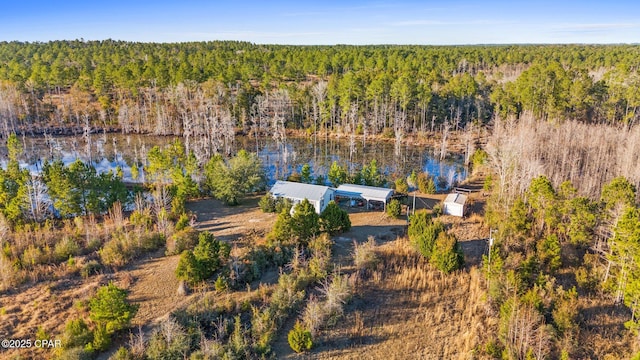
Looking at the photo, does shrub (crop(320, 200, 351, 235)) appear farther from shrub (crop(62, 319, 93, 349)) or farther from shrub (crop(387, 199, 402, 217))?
shrub (crop(62, 319, 93, 349))

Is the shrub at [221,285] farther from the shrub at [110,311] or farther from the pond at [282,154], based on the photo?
the pond at [282,154]

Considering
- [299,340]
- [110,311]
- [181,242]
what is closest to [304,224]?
[181,242]

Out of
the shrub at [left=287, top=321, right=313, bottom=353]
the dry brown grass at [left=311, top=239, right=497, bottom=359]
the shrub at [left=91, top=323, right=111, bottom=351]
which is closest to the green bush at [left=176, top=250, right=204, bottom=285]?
the shrub at [left=91, top=323, right=111, bottom=351]

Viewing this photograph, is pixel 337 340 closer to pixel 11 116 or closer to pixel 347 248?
pixel 347 248

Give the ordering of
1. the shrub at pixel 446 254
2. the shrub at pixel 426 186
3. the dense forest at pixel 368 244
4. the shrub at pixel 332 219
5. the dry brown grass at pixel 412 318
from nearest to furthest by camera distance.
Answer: the dry brown grass at pixel 412 318
the dense forest at pixel 368 244
the shrub at pixel 446 254
the shrub at pixel 332 219
the shrub at pixel 426 186

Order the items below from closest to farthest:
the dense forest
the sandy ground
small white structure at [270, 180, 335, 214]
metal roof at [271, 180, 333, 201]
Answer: the dense forest < the sandy ground < small white structure at [270, 180, 335, 214] < metal roof at [271, 180, 333, 201]

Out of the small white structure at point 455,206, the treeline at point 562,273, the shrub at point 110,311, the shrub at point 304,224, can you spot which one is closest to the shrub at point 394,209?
the small white structure at point 455,206

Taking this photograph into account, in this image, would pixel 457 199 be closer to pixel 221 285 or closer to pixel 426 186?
pixel 426 186
